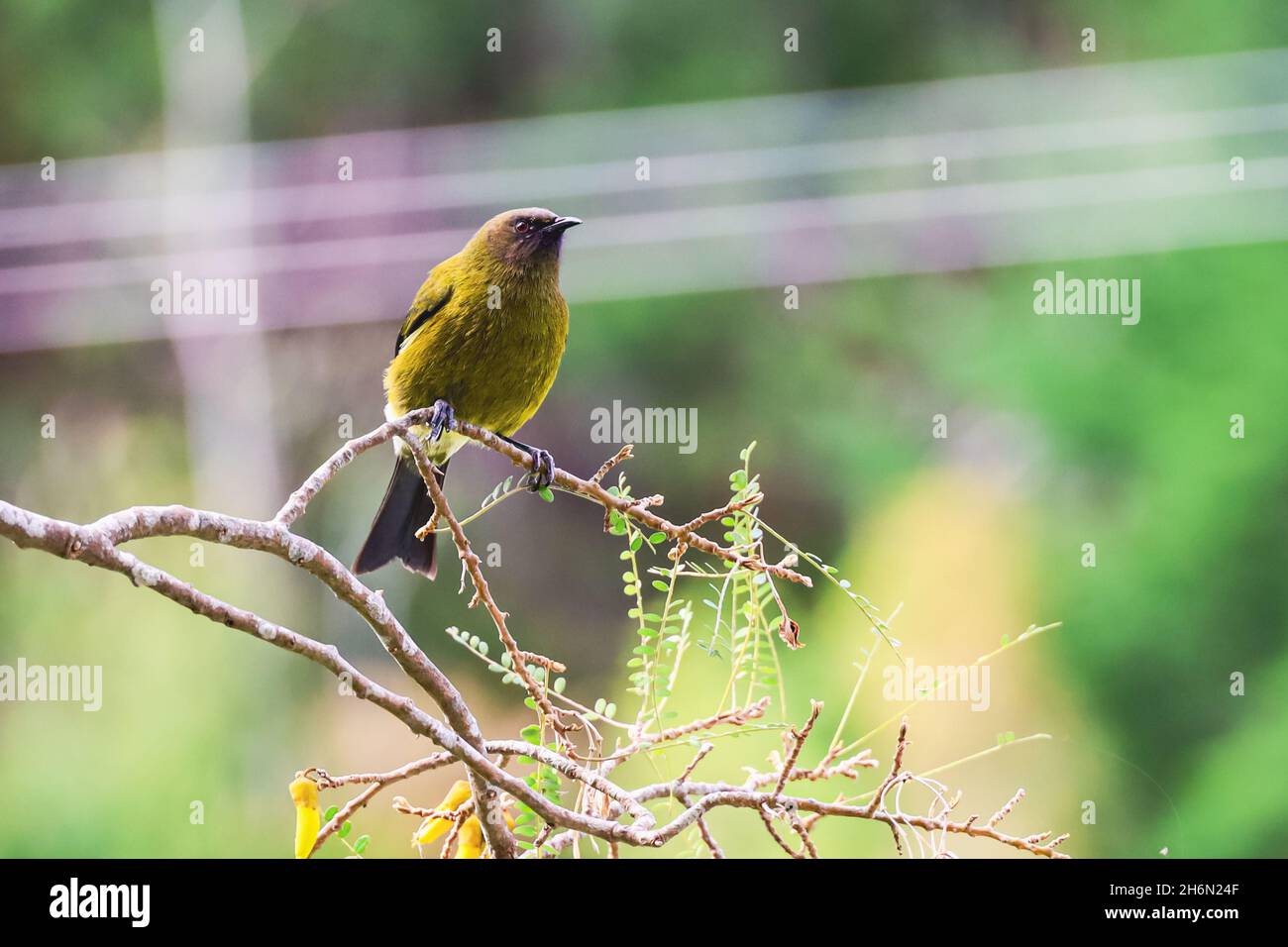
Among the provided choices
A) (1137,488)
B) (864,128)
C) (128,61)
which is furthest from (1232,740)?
(128,61)

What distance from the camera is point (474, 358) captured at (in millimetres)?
3150

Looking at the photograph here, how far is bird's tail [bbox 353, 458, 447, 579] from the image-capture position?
3078mm

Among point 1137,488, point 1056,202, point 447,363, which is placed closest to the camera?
point 447,363

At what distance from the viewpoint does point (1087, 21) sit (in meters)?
9.59

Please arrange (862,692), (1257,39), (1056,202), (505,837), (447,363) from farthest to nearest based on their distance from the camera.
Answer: (1056,202) → (1257,39) → (862,692) → (447,363) → (505,837)

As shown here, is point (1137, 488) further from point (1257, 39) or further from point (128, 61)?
point (128, 61)

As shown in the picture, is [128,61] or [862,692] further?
[128,61]

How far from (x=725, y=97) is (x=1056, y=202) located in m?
2.47

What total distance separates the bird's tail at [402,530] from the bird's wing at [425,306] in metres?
0.36

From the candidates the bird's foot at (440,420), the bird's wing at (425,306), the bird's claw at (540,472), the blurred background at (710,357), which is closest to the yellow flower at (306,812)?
the bird's claw at (540,472)

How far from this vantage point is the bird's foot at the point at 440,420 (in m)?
3.00

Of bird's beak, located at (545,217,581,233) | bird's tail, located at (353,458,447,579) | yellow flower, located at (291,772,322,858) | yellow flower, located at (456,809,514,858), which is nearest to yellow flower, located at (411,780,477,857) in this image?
yellow flower, located at (456,809,514,858)

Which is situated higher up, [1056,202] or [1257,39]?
[1257,39]

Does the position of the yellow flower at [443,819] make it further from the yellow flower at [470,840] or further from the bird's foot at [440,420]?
the bird's foot at [440,420]
